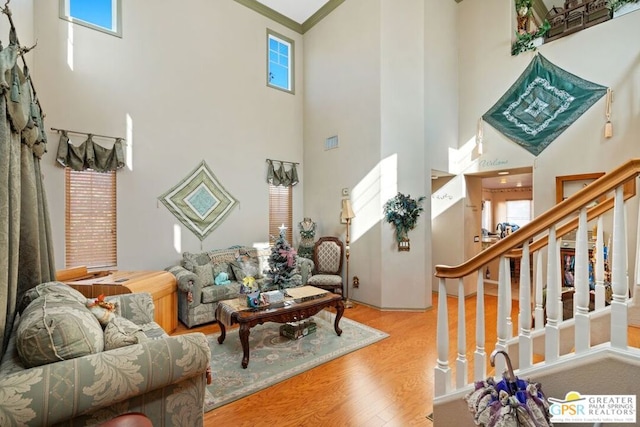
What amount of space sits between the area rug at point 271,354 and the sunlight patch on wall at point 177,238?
169cm

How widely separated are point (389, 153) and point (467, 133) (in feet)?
5.72

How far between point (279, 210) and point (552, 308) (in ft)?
16.0

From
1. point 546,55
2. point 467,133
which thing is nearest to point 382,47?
point 467,133

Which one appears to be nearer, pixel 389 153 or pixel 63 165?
pixel 63 165

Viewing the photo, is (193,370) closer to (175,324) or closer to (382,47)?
(175,324)

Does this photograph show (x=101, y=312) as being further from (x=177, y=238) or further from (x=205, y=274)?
(x=177, y=238)

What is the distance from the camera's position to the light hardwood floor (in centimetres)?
213

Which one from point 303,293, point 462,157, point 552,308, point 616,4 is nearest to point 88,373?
point 552,308

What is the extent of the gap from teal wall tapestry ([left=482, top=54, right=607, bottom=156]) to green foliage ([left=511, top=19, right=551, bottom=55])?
0.25 meters

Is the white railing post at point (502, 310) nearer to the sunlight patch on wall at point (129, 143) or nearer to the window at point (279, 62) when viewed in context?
the sunlight patch on wall at point (129, 143)

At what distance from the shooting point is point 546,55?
14.7ft

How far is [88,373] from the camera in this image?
1.34 m

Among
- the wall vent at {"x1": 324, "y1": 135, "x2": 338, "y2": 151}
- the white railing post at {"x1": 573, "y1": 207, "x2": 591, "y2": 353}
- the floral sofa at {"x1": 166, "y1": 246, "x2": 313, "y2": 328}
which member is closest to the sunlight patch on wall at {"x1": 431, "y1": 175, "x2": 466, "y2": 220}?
the wall vent at {"x1": 324, "y1": 135, "x2": 338, "y2": 151}

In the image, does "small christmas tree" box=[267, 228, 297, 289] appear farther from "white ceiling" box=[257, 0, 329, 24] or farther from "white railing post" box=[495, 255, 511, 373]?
"white ceiling" box=[257, 0, 329, 24]
